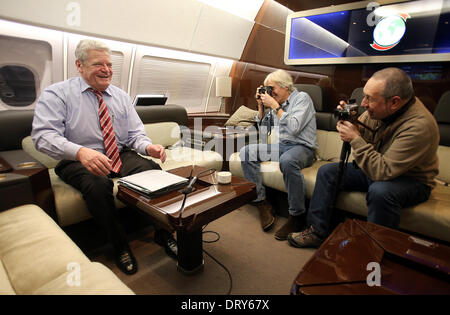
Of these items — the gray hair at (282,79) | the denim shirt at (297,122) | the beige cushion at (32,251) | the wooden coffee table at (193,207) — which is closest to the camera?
the beige cushion at (32,251)

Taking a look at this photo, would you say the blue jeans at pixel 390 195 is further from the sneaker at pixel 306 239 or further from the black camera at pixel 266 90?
the black camera at pixel 266 90

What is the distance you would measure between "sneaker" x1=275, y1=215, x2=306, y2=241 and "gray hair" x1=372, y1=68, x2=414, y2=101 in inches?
46.7

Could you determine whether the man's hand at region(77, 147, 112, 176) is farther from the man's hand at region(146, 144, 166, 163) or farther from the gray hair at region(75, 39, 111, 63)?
the gray hair at region(75, 39, 111, 63)

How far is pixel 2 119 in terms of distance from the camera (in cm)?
209

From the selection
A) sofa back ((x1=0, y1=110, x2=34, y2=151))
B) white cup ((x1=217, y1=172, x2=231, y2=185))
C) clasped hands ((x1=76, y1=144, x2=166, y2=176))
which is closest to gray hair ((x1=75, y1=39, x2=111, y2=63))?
clasped hands ((x1=76, y1=144, x2=166, y2=176))

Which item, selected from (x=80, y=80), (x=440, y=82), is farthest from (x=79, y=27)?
(x=440, y=82)

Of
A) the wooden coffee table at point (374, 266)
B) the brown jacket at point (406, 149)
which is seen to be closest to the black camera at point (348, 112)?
the brown jacket at point (406, 149)

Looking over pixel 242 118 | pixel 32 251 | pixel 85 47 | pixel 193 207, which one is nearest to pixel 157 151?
pixel 193 207

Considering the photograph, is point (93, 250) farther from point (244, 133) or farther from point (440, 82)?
point (440, 82)

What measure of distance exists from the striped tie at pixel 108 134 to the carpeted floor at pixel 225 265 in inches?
26.5

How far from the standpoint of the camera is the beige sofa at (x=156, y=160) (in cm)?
167

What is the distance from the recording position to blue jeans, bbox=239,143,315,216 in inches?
84.3

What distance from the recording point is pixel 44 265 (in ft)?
3.19
